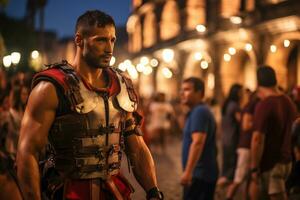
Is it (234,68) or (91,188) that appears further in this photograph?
(234,68)

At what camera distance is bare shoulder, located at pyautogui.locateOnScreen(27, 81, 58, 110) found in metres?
2.73

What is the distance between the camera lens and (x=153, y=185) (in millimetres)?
3143

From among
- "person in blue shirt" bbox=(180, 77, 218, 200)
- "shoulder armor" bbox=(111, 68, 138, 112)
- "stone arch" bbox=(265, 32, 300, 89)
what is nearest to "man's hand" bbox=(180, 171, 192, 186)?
"person in blue shirt" bbox=(180, 77, 218, 200)

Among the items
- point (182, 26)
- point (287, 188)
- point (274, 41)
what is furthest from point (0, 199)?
point (182, 26)

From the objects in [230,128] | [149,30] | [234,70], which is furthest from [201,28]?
[230,128]

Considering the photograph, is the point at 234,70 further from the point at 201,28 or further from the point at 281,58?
the point at 281,58

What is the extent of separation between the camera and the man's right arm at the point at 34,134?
266cm

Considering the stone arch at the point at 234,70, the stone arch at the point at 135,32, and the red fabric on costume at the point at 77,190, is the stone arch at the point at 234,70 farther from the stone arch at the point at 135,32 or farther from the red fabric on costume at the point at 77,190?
the red fabric on costume at the point at 77,190

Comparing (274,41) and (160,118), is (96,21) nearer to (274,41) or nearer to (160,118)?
(160,118)

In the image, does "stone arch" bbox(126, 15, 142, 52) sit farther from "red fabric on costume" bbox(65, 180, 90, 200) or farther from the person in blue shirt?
"red fabric on costume" bbox(65, 180, 90, 200)

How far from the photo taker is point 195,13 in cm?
2892

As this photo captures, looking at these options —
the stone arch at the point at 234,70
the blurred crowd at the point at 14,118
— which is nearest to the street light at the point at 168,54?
the stone arch at the point at 234,70

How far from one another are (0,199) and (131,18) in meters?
40.5

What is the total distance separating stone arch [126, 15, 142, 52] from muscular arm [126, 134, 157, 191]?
37.2 metres
